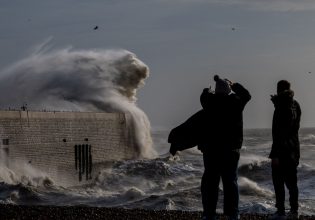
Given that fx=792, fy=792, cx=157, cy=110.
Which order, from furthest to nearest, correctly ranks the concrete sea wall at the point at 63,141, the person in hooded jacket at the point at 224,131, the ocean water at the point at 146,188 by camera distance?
the concrete sea wall at the point at 63,141 → the ocean water at the point at 146,188 → the person in hooded jacket at the point at 224,131

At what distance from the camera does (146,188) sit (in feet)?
82.5

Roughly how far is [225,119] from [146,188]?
17.6 meters

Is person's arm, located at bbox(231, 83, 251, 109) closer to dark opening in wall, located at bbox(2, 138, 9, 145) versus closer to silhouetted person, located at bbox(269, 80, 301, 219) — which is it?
silhouetted person, located at bbox(269, 80, 301, 219)

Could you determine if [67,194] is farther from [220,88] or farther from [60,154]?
[220,88]

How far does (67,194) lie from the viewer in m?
18.7

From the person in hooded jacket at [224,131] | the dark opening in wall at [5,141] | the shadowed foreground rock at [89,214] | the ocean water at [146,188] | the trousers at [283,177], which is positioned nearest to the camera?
the person in hooded jacket at [224,131]

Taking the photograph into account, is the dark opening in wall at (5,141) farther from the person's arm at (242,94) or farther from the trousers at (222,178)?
the person's arm at (242,94)

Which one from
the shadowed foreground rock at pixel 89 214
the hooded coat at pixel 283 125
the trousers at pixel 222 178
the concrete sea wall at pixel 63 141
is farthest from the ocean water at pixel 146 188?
the trousers at pixel 222 178

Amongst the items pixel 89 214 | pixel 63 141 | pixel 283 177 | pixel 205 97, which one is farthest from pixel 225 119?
pixel 63 141

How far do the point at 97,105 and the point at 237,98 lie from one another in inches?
1286

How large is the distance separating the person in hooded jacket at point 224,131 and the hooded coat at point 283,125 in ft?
Result: 2.51

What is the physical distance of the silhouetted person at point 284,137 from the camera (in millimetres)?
8422

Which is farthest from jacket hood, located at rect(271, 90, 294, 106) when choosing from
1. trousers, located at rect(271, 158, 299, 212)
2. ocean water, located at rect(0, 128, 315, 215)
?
ocean water, located at rect(0, 128, 315, 215)

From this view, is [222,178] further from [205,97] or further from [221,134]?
[205,97]
